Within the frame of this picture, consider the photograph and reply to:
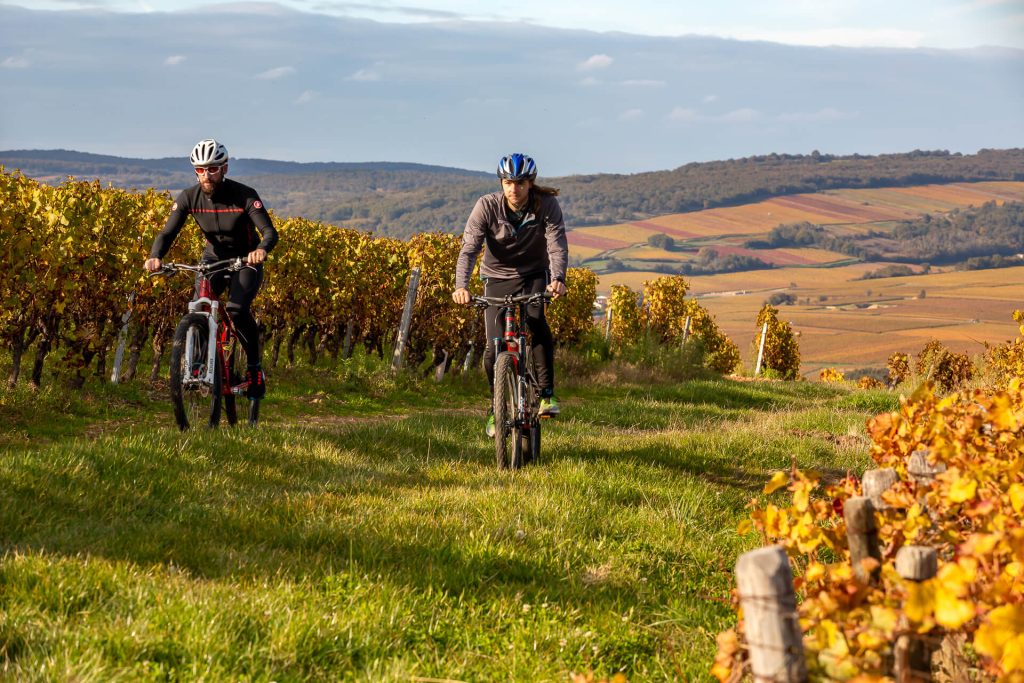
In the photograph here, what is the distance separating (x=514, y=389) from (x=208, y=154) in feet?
9.13

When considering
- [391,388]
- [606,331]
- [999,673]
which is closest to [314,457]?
[999,673]

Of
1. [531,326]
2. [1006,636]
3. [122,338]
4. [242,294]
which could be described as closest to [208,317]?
[242,294]

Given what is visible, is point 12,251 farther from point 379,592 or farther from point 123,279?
point 379,592

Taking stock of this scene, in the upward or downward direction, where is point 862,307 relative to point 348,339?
downward

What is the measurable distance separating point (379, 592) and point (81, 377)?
785cm

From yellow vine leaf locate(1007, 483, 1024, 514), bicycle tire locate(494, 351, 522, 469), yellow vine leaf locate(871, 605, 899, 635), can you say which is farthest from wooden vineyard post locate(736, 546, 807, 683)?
bicycle tire locate(494, 351, 522, 469)

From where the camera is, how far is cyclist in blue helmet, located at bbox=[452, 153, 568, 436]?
281 inches

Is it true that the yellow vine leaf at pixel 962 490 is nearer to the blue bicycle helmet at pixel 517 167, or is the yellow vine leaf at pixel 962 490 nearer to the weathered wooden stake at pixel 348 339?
the blue bicycle helmet at pixel 517 167

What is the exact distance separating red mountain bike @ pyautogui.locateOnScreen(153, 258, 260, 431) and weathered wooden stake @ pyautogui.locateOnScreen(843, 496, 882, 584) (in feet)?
18.2

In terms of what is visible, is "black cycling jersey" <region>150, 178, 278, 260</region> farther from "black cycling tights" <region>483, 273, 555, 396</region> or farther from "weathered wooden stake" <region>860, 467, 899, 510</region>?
"weathered wooden stake" <region>860, 467, 899, 510</region>

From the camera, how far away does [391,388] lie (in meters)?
14.0

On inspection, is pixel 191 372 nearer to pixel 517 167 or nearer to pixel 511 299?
pixel 511 299

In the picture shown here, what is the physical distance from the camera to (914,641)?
2244 millimetres

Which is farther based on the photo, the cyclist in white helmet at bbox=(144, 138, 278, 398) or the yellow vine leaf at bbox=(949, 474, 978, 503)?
the cyclist in white helmet at bbox=(144, 138, 278, 398)
